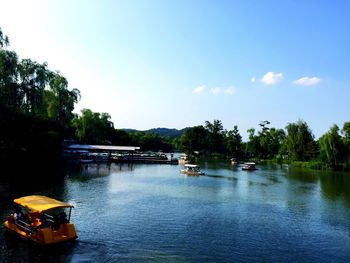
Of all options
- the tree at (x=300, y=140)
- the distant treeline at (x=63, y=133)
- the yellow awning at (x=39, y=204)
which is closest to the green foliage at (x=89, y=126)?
the distant treeline at (x=63, y=133)

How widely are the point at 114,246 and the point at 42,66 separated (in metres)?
53.2

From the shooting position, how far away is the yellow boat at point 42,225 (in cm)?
Answer: 2323

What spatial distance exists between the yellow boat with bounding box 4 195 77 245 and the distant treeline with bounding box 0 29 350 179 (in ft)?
97.3

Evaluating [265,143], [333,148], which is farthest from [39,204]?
[265,143]

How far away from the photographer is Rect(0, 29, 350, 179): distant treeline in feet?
188

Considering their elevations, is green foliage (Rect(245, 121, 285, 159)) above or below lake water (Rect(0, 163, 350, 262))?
above

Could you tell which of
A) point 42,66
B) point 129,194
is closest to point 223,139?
point 42,66

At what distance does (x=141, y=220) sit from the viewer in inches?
1262

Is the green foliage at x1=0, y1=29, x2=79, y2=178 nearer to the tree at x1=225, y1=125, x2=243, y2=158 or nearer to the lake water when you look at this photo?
the lake water

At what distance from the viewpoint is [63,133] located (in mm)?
92250

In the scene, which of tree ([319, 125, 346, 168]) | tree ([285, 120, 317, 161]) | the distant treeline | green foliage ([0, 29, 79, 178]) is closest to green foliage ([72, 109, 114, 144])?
the distant treeline

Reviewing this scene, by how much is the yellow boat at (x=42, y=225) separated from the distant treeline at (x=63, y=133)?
97.3ft

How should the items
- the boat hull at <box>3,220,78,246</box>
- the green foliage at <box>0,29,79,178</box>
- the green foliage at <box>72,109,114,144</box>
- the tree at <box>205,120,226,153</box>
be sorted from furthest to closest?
the tree at <box>205,120,226,153</box> < the green foliage at <box>72,109,114,144</box> < the green foliage at <box>0,29,79,178</box> < the boat hull at <box>3,220,78,246</box>

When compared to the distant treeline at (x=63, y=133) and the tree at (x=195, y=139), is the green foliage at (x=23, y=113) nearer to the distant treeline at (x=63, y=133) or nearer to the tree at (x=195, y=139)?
the distant treeline at (x=63, y=133)
